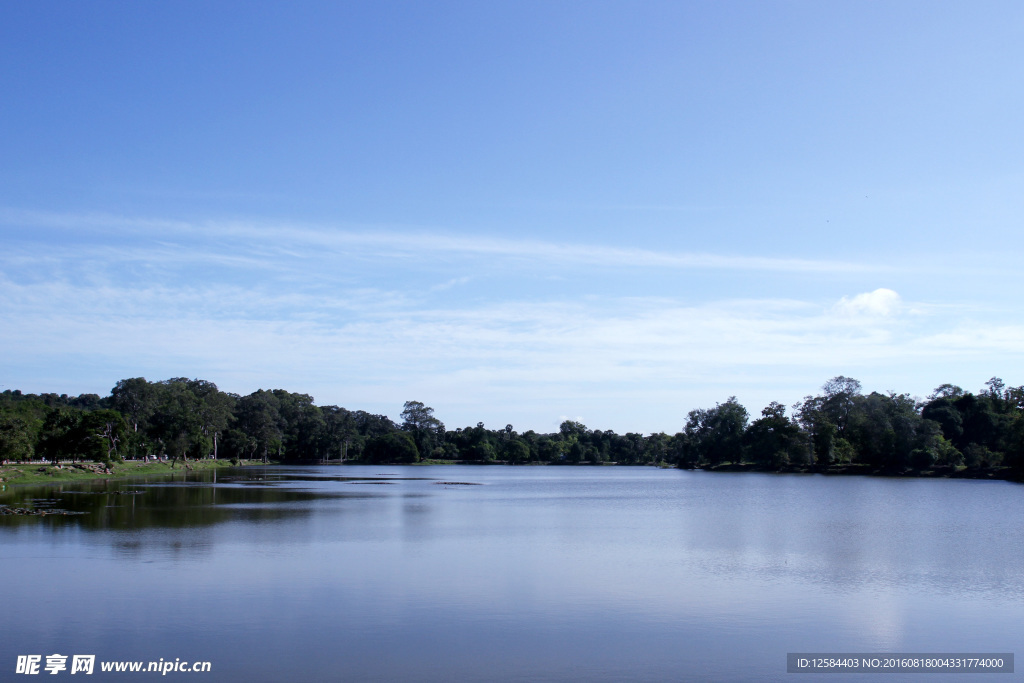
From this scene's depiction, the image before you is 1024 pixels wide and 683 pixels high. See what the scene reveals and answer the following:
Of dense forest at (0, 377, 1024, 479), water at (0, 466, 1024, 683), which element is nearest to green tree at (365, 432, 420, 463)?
dense forest at (0, 377, 1024, 479)

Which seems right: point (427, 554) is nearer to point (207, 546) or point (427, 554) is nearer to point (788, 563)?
point (207, 546)

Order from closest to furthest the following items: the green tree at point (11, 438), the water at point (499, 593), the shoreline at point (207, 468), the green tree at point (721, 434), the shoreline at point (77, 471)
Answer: the water at point (499, 593), the green tree at point (11, 438), the shoreline at point (77, 471), the shoreline at point (207, 468), the green tree at point (721, 434)

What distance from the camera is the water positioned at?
13.6m

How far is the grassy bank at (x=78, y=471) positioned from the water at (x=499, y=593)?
27.0 metres

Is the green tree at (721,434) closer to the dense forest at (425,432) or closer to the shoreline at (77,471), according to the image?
the dense forest at (425,432)

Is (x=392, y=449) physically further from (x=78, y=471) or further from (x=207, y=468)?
(x=78, y=471)

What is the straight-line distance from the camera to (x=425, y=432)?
16950cm

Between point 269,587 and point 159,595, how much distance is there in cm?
260

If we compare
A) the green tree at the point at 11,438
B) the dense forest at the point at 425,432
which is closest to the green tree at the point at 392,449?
the dense forest at the point at 425,432

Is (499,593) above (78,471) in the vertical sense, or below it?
above

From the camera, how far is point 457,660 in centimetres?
1329

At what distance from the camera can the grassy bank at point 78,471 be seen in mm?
57997

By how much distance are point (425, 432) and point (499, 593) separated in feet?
500

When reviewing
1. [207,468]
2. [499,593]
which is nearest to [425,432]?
[207,468]
